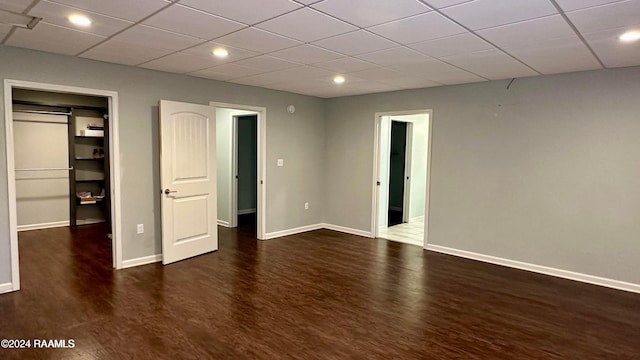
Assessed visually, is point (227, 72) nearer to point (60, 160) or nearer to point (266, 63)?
point (266, 63)

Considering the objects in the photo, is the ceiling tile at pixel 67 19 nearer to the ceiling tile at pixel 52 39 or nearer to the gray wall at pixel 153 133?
the ceiling tile at pixel 52 39

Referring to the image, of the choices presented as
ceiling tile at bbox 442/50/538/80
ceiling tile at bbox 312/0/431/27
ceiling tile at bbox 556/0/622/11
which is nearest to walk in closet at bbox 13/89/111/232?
ceiling tile at bbox 312/0/431/27

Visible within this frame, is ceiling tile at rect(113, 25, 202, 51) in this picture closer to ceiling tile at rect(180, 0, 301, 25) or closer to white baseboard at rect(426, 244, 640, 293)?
ceiling tile at rect(180, 0, 301, 25)

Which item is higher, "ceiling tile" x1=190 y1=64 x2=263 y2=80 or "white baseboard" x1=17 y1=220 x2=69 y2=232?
"ceiling tile" x1=190 y1=64 x2=263 y2=80

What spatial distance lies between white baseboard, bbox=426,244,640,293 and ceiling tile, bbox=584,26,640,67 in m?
2.32

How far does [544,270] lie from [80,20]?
211 inches

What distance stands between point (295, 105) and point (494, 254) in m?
3.76

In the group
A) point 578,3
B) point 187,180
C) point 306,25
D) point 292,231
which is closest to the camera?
point 578,3

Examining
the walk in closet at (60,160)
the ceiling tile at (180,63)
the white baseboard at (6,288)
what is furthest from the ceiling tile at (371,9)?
the walk in closet at (60,160)

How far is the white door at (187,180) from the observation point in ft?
14.8

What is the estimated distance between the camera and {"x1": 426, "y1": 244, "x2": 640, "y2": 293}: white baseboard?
13.3 feet

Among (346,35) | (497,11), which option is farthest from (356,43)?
(497,11)

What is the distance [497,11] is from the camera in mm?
2430

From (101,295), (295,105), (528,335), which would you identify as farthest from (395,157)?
(101,295)
